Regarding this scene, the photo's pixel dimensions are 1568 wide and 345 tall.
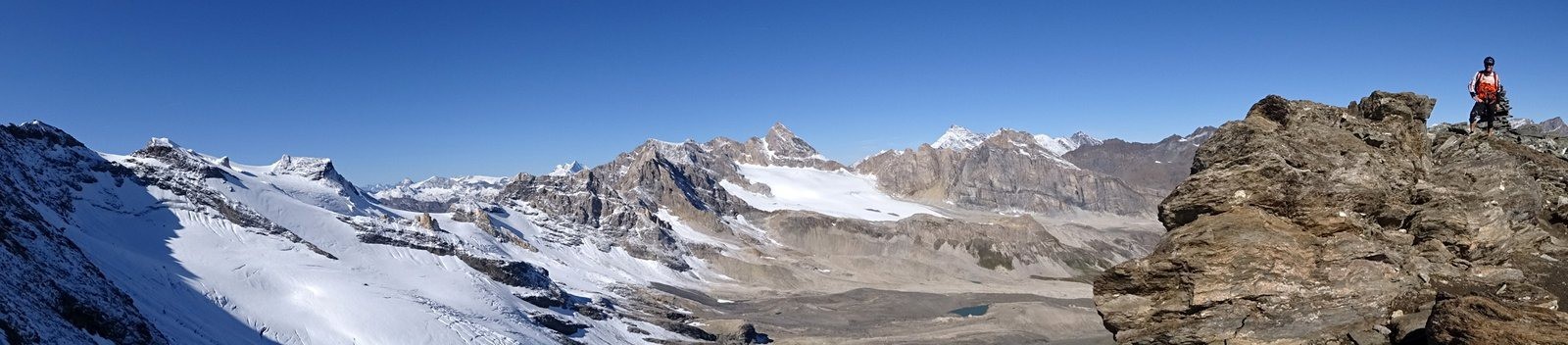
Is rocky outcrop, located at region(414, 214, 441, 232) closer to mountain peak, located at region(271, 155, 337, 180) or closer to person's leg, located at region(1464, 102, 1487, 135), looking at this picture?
mountain peak, located at region(271, 155, 337, 180)

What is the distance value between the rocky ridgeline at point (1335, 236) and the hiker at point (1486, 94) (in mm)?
1803

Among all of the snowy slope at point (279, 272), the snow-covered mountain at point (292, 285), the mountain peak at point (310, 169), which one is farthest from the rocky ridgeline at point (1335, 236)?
the mountain peak at point (310, 169)

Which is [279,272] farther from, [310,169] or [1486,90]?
[310,169]

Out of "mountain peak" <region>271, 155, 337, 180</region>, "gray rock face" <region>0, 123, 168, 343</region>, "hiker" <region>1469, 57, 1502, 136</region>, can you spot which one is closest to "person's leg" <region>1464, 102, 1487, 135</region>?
"hiker" <region>1469, 57, 1502, 136</region>

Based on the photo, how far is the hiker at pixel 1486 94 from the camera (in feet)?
60.8

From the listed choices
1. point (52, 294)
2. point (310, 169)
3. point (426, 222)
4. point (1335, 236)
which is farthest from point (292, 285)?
point (310, 169)

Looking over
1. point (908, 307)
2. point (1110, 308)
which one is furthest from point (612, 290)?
point (1110, 308)

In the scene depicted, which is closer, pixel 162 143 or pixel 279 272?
pixel 279 272

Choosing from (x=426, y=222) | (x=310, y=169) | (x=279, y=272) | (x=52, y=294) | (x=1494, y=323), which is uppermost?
(x=310, y=169)

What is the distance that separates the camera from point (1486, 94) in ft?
61.4

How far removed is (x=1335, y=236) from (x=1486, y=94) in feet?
30.6

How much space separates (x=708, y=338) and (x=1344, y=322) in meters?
104

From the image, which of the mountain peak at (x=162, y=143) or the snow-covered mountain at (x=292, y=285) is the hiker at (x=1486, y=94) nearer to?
the snow-covered mountain at (x=292, y=285)

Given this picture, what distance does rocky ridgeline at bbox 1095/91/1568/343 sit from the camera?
12820mm
